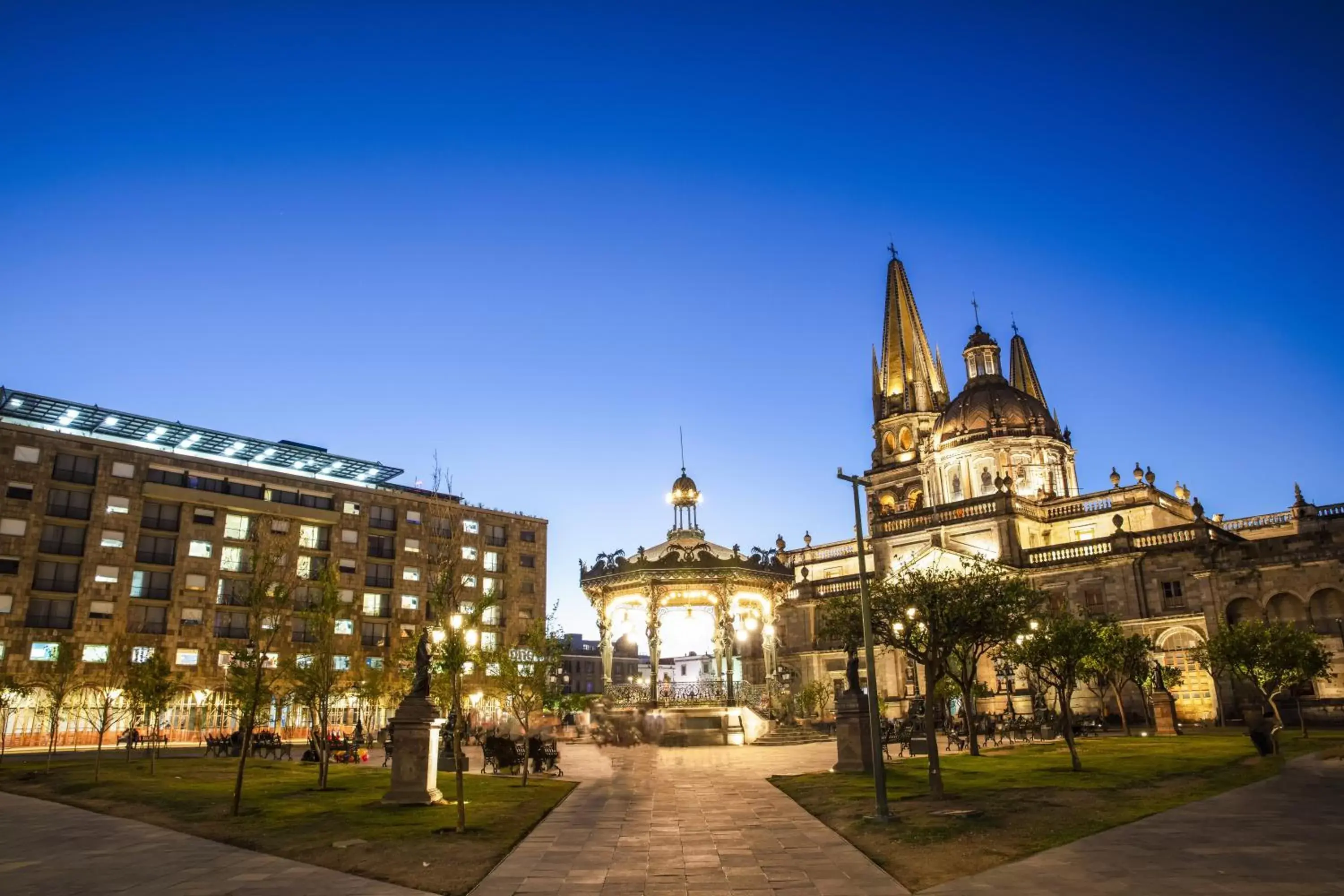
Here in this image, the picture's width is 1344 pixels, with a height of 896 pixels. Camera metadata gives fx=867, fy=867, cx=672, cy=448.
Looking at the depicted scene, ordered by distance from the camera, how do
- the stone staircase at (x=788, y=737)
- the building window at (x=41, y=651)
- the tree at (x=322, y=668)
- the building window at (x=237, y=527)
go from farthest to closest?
1. the building window at (x=237, y=527)
2. the building window at (x=41, y=651)
3. the stone staircase at (x=788, y=737)
4. the tree at (x=322, y=668)

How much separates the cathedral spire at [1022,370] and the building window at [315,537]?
214 ft

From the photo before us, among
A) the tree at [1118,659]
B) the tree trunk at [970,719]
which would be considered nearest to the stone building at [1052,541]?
the tree at [1118,659]

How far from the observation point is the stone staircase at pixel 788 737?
36688mm

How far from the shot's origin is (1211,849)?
475 inches

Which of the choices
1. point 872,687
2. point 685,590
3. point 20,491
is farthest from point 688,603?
point 20,491

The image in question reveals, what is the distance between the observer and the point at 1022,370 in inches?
3423

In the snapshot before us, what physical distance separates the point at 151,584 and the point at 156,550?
8.28ft

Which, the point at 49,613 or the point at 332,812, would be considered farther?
the point at 49,613

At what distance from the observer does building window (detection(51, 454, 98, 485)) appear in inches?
2379

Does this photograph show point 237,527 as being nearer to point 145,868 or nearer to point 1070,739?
point 145,868

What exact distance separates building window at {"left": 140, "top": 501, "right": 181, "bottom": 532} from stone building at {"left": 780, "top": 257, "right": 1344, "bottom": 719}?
4666cm

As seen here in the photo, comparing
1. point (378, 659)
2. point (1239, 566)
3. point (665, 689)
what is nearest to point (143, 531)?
point (378, 659)

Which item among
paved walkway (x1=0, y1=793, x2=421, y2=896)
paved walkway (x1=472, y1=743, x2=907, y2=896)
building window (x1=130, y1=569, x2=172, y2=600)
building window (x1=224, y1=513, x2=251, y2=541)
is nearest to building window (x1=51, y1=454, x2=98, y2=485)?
building window (x1=130, y1=569, x2=172, y2=600)

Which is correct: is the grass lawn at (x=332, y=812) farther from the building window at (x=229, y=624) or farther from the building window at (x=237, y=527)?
the building window at (x=237, y=527)
